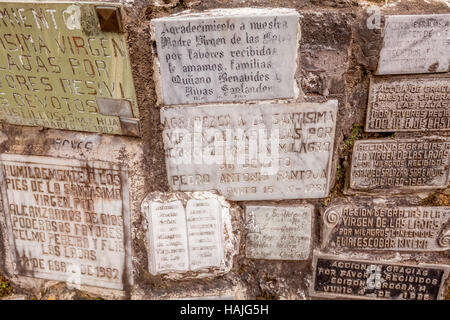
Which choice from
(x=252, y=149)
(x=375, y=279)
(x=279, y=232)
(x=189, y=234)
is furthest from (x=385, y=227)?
(x=189, y=234)

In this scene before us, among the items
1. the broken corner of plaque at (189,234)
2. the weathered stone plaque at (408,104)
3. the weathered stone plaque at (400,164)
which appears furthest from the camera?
the broken corner of plaque at (189,234)

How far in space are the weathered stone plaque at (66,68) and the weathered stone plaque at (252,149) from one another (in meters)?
0.34

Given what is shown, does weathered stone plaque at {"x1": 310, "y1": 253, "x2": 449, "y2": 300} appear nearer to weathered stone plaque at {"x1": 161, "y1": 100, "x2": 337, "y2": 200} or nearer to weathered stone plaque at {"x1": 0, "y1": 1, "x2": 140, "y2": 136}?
weathered stone plaque at {"x1": 161, "y1": 100, "x2": 337, "y2": 200}

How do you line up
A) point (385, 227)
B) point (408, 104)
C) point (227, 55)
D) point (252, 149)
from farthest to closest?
point (385, 227), point (252, 149), point (408, 104), point (227, 55)

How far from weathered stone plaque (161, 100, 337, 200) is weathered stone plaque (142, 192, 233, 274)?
0.11m

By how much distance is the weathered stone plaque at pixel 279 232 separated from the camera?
92.7 inches

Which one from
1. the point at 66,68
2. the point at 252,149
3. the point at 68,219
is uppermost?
the point at 66,68

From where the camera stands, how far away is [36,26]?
189 centimetres

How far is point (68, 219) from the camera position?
2.39 meters

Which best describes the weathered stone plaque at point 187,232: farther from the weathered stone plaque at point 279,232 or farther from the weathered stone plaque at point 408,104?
the weathered stone plaque at point 408,104

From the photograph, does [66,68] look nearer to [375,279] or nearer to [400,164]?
[400,164]

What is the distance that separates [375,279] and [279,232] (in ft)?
2.51

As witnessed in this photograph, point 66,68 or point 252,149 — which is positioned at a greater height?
point 66,68

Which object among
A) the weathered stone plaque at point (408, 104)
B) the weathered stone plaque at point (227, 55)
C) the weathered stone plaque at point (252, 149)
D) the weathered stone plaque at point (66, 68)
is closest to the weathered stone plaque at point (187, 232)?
the weathered stone plaque at point (252, 149)
